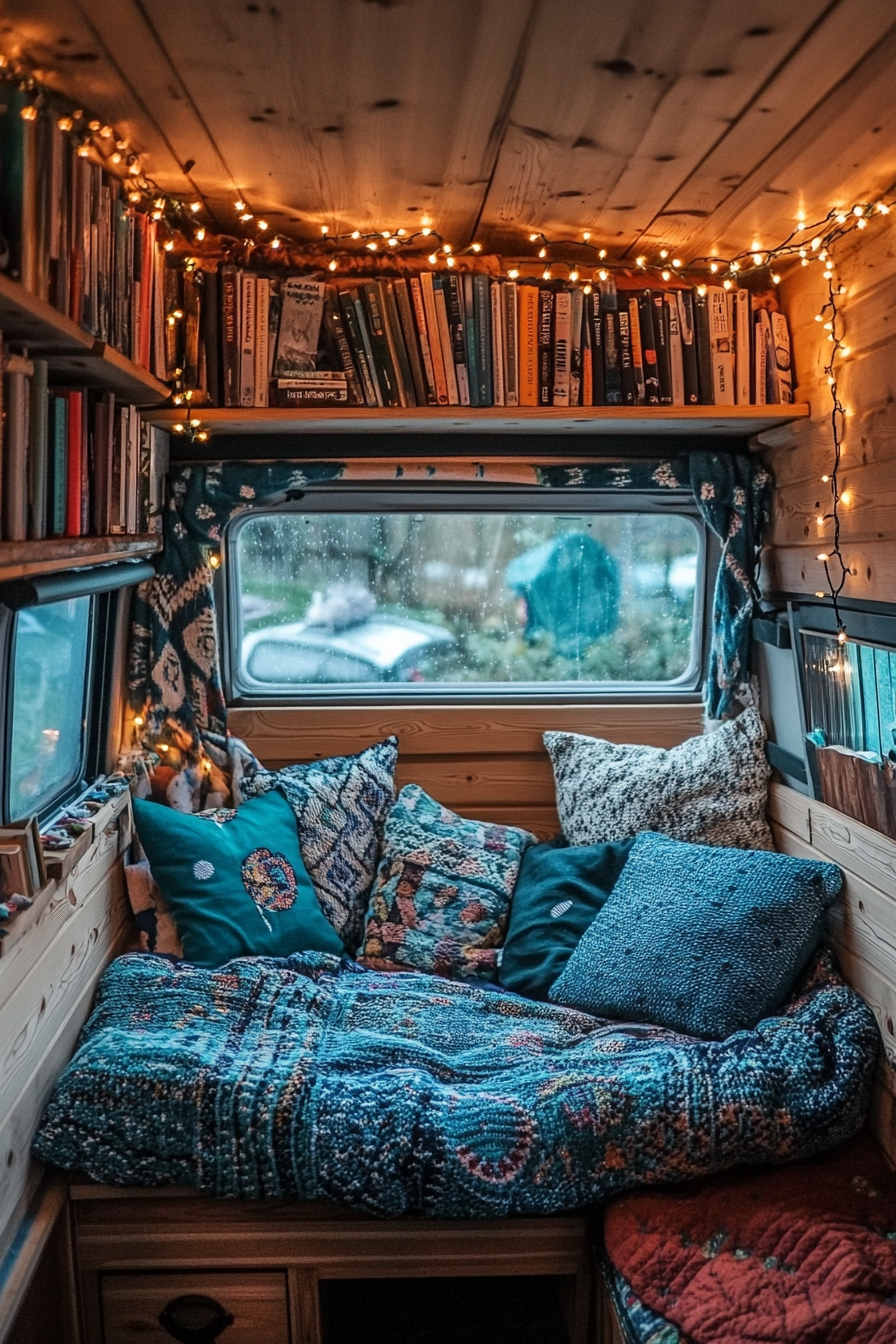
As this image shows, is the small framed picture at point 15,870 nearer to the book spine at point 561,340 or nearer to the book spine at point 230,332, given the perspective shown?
the book spine at point 230,332

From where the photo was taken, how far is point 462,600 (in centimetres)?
311

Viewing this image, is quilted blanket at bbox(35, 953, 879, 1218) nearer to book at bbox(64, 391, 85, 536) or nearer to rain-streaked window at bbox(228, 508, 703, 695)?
book at bbox(64, 391, 85, 536)

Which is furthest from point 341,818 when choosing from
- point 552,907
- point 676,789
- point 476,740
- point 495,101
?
point 495,101

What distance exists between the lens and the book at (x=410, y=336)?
2.45 metres

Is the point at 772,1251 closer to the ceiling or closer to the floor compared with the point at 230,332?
closer to the floor

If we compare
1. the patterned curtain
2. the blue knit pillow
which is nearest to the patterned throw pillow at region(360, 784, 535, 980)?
the blue knit pillow

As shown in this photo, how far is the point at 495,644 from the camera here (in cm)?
313

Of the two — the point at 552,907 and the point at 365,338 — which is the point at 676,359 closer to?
the point at 365,338

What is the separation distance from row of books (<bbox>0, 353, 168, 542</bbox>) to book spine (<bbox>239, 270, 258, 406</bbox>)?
0.24 metres

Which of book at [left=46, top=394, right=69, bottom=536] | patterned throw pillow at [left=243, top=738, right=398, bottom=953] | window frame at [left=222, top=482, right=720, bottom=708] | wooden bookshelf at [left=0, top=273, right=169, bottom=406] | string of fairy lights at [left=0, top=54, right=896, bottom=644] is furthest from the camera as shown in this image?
window frame at [left=222, top=482, right=720, bottom=708]

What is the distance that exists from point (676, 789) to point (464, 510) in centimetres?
100

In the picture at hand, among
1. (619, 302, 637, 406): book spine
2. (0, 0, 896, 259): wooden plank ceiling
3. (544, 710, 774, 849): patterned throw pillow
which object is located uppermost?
(0, 0, 896, 259): wooden plank ceiling

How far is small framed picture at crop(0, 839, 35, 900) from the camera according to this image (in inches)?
68.1

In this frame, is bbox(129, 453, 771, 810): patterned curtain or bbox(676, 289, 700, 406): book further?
bbox(129, 453, 771, 810): patterned curtain
